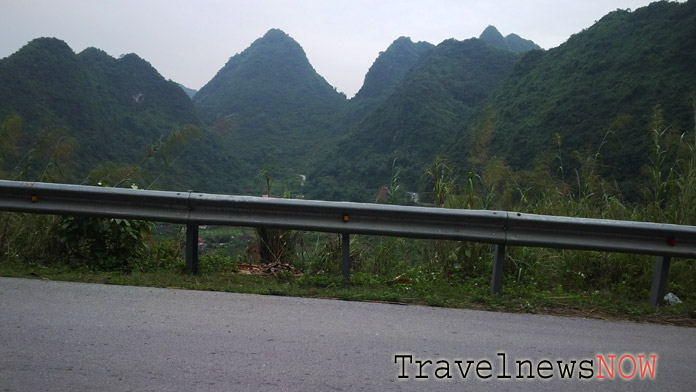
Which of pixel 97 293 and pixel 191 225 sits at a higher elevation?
pixel 191 225

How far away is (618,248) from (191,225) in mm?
4129

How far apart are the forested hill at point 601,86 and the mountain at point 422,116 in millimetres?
7833

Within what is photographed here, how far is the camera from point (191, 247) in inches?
216

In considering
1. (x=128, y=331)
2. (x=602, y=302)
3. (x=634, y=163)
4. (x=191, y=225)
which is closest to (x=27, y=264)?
(x=191, y=225)

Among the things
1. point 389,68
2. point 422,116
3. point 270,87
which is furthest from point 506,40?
point 422,116

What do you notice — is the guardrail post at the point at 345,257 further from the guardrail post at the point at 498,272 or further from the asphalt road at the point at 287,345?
the guardrail post at the point at 498,272

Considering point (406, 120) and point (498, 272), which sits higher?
point (406, 120)

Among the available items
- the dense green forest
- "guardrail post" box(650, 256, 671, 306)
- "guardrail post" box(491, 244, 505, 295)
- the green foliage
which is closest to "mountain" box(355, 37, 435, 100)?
the dense green forest

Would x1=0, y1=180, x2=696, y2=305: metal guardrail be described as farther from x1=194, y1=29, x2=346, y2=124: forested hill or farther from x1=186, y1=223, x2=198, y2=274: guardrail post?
x1=194, y1=29, x2=346, y2=124: forested hill

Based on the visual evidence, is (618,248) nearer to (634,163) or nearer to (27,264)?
(27,264)

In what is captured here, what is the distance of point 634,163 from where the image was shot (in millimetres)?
13141

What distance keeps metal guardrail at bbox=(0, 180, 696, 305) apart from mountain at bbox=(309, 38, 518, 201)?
106 feet

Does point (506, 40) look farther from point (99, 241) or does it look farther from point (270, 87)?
point (99, 241)

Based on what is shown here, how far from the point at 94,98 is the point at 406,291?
4721cm
